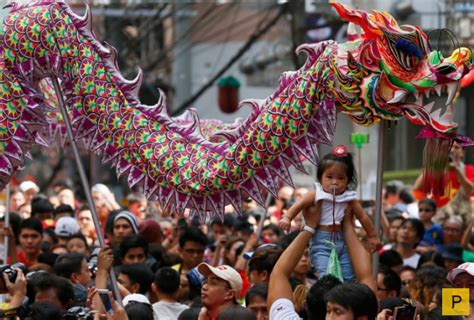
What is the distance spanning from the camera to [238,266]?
37.7 ft

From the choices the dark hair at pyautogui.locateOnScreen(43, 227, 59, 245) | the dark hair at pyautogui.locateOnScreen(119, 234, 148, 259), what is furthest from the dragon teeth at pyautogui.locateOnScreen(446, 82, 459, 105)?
the dark hair at pyautogui.locateOnScreen(43, 227, 59, 245)

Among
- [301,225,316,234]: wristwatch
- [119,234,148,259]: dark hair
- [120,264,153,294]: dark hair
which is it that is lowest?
[120,264,153,294]: dark hair

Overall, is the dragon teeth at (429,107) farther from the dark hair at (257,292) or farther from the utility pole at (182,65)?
the utility pole at (182,65)

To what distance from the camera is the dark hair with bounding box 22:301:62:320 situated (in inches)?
327

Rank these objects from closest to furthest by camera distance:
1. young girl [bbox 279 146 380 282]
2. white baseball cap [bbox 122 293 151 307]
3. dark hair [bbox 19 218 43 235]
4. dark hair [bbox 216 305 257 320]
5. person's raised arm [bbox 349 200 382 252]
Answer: dark hair [bbox 216 305 257 320], young girl [bbox 279 146 380 282], person's raised arm [bbox 349 200 382 252], white baseball cap [bbox 122 293 151 307], dark hair [bbox 19 218 43 235]

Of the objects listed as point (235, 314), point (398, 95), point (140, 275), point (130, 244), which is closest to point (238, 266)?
point (130, 244)

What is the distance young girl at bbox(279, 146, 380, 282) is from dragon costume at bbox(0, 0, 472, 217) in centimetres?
24

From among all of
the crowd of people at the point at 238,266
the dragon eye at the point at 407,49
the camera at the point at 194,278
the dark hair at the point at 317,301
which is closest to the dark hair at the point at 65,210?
the crowd of people at the point at 238,266

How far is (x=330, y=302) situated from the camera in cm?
655

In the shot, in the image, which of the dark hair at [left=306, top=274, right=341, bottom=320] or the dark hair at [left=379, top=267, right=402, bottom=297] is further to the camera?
the dark hair at [left=379, top=267, right=402, bottom=297]

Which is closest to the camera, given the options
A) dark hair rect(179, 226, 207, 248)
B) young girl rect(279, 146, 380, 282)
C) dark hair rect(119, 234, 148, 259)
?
young girl rect(279, 146, 380, 282)

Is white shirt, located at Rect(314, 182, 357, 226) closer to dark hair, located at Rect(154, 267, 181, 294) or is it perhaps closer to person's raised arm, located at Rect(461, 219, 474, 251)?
dark hair, located at Rect(154, 267, 181, 294)

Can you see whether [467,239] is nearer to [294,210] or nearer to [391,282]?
[391,282]

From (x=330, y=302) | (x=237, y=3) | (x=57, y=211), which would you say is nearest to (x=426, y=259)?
(x=57, y=211)
